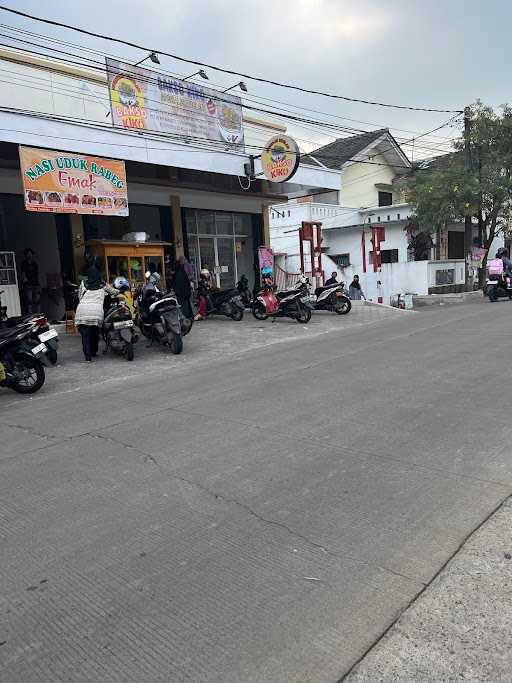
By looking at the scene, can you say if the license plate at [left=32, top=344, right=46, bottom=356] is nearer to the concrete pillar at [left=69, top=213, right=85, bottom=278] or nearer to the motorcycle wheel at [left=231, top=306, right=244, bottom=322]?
the concrete pillar at [left=69, top=213, right=85, bottom=278]

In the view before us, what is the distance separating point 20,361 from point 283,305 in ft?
28.3

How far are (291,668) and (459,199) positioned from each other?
23.0m

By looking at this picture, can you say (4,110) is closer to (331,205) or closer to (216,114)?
(216,114)

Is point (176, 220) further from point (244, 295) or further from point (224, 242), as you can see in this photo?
point (244, 295)

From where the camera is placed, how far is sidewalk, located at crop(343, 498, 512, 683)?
2.32 meters

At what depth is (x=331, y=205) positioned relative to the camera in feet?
95.5

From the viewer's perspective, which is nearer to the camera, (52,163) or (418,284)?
(52,163)

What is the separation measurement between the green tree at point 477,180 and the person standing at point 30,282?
15854 mm

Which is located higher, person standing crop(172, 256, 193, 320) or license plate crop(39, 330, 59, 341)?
person standing crop(172, 256, 193, 320)

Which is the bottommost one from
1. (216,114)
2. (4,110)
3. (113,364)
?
(113,364)

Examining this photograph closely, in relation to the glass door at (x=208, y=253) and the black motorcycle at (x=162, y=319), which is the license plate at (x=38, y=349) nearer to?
the black motorcycle at (x=162, y=319)

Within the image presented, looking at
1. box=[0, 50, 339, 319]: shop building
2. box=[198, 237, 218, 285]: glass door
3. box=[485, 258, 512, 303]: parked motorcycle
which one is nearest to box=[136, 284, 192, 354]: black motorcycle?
box=[0, 50, 339, 319]: shop building

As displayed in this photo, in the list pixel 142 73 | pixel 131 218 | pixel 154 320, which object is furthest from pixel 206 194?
pixel 154 320

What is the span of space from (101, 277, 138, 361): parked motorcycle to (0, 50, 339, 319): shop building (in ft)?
10.8
